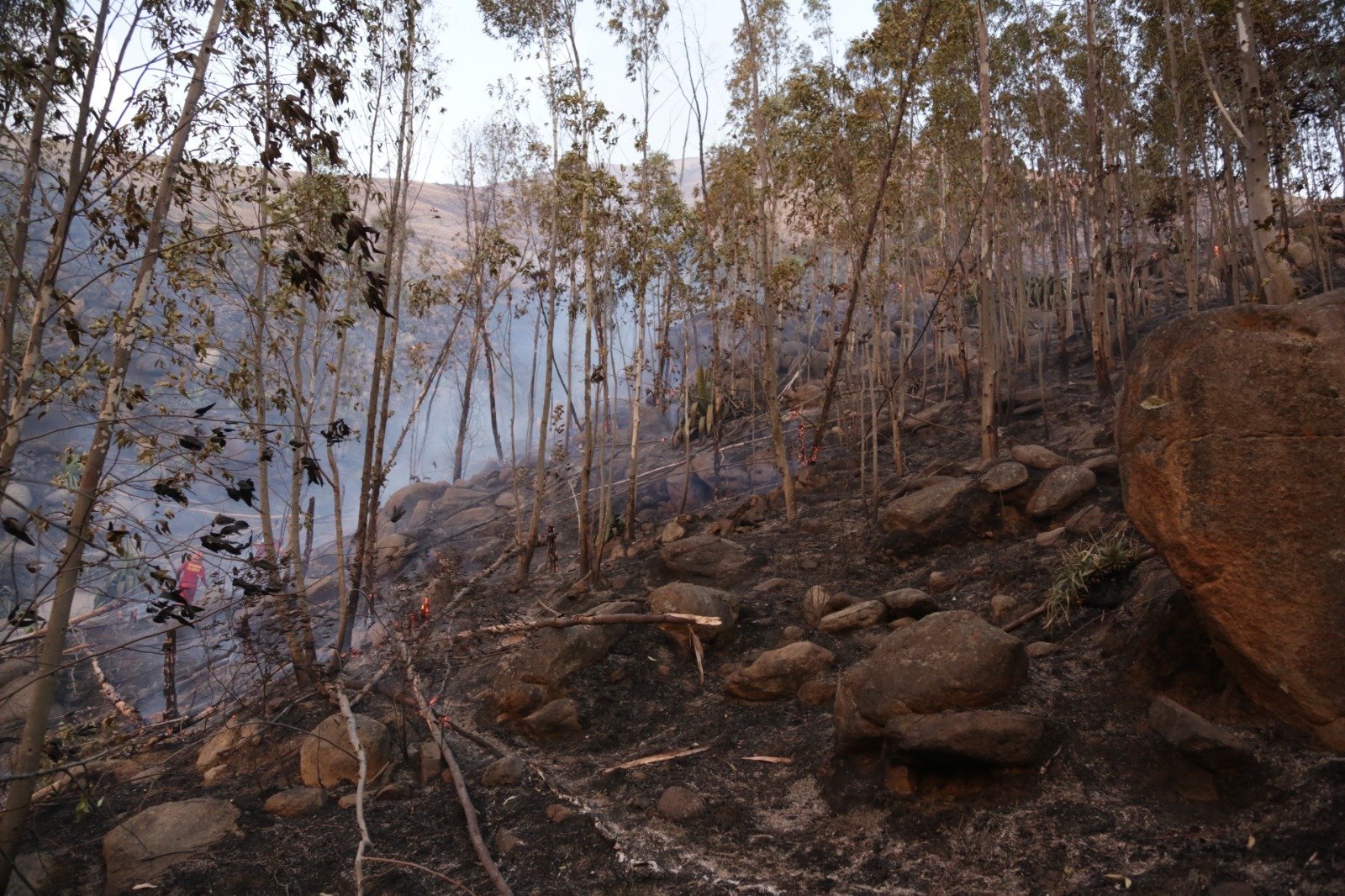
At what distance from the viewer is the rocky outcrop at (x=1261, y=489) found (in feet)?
12.5

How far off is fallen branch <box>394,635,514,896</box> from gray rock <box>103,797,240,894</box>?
153cm

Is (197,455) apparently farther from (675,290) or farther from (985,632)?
(675,290)

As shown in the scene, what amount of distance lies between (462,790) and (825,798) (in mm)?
2588

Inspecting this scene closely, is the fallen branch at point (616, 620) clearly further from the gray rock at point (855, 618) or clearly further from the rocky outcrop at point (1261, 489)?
the rocky outcrop at point (1261, 489)

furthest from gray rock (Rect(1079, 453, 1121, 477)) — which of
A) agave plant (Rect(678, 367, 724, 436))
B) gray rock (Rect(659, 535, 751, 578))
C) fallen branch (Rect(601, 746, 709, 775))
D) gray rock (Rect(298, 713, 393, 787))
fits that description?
agave plant (Rect(678, 367, 724, 436))

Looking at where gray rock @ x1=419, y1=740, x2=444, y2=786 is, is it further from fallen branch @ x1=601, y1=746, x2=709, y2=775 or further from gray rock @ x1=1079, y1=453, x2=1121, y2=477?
gray rock @ x1=1079, y1=453, x2=1121, y2=477

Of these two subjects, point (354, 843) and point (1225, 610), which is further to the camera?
point (354, 843)

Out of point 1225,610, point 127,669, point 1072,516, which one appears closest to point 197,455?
point 1225,610

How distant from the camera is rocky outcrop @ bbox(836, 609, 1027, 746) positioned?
16.3 ft

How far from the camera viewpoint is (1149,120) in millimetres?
18188

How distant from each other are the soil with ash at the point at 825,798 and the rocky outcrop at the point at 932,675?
0.85 feet

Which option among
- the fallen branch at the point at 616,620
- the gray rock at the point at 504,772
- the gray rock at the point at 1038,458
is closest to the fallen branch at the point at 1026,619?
the fallen branch at the point at 616,620

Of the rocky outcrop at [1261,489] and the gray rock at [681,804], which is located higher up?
the rocky outcrop at [1261,489]

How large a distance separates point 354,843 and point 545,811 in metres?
1.36
